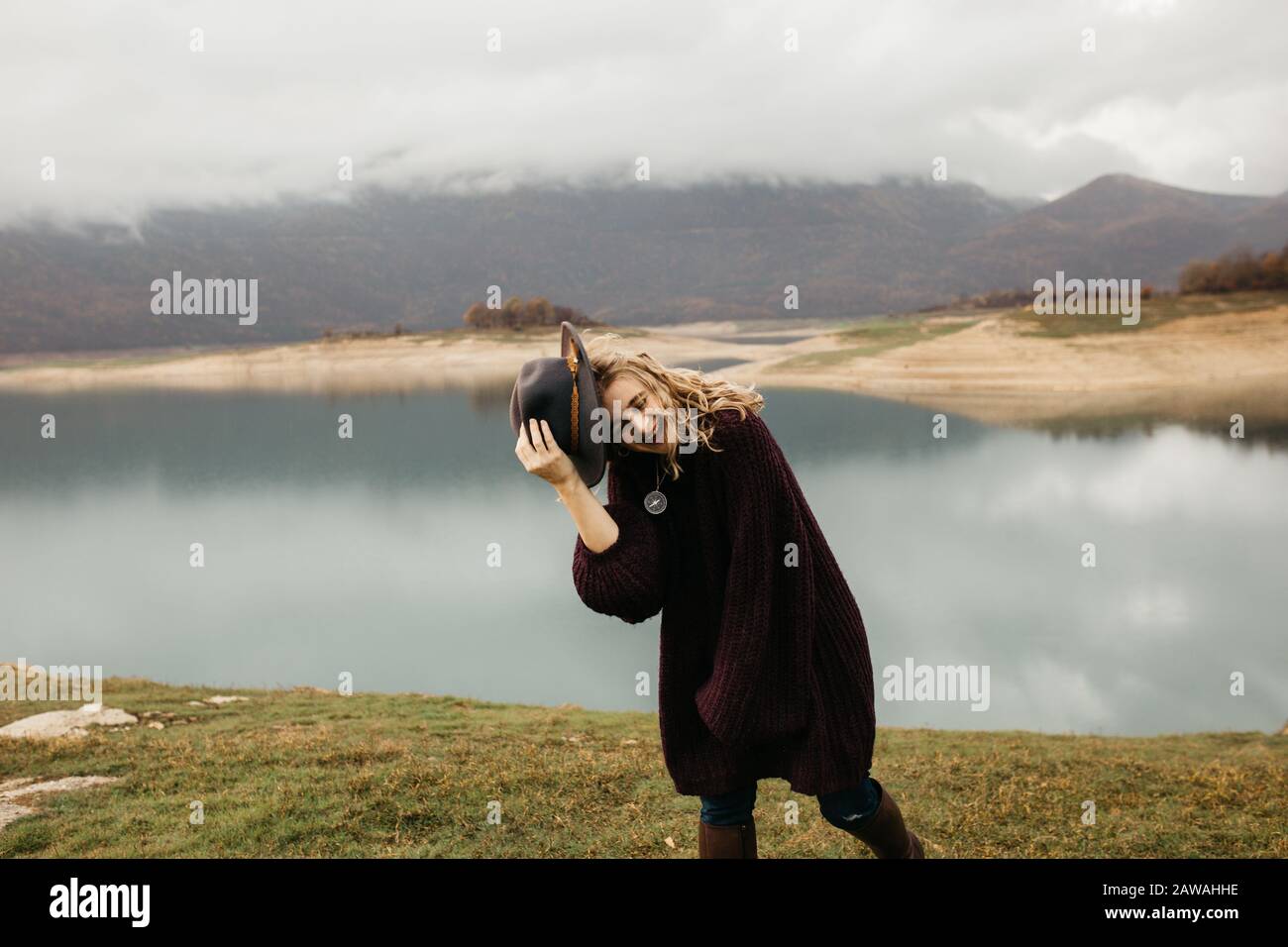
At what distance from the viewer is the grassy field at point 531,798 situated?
5133mm

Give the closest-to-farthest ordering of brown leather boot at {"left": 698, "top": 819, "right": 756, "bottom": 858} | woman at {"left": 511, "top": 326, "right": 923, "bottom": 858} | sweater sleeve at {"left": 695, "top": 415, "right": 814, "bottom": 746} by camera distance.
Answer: woman at {"left": 511, "top": 326, "right": 923, "bottom": 858}, sweater sleeve at {"left": 695, "top": 415, "right": 814, "bottom": 746}, brown leather boot at {"left": 698, "top": 819, "right": 756, "bottom": 858}

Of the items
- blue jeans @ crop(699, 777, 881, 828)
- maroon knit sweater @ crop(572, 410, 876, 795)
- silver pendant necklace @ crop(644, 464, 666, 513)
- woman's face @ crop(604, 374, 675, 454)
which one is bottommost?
blue jeans @ crop(699, 777, 881, 828)

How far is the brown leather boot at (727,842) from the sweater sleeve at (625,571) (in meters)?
0.82

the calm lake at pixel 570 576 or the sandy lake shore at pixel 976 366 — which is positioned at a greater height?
the sandy lake shore at pixel 976 366

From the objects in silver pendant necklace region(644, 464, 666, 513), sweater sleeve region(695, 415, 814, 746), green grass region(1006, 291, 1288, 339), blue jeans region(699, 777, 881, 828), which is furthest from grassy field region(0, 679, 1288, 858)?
green grass region(1006, 291, 1288, 339)

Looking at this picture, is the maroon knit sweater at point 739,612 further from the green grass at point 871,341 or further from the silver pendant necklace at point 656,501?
the green grass at point 871,341

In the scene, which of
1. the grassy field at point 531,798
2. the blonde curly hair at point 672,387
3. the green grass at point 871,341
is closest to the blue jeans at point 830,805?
the blonde curly hair at point 672,387

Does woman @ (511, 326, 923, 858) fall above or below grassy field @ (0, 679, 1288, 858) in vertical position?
above

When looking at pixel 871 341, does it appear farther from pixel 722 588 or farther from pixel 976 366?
pixel 722 588

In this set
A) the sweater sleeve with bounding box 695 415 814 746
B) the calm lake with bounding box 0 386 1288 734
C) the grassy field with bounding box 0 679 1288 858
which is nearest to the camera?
the sweater sleeve with bounding box 695 415 814 746

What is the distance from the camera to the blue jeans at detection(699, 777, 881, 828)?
2.92 m

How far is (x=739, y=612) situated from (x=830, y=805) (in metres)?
0.83

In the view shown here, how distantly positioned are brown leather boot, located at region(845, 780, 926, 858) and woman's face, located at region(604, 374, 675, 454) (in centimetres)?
148

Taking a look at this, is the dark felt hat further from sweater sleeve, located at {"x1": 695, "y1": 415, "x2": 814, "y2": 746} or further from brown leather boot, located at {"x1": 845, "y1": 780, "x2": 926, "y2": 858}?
brown leather boot, located at {"x1": 845, "y1": 780, "x2": 926, "y2": 858}
